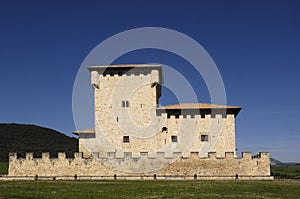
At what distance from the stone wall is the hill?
136 ft

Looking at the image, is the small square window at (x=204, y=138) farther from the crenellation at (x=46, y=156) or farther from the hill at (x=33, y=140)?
the hill at (x=33, y=140)

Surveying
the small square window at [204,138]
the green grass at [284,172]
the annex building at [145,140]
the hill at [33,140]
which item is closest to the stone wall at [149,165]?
the annex building at [145,140]

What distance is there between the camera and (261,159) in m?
34.5

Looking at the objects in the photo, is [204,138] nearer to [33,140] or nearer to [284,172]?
[284,172]

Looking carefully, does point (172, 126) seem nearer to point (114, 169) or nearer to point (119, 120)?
point (119, 120)

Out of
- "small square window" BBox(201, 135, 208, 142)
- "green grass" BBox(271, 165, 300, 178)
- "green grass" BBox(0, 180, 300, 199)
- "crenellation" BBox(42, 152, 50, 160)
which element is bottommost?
"green grass" BBox(271, 165, 300, 178)

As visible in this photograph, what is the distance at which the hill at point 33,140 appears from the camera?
82.4 meters

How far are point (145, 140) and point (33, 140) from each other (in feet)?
200

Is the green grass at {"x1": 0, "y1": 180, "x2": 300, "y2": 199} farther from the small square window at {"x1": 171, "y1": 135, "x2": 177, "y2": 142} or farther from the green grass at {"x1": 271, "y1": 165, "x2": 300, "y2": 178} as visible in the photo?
the green grass at {"x1": 271, "y1": 165, "x2": 300, "y2": 178}

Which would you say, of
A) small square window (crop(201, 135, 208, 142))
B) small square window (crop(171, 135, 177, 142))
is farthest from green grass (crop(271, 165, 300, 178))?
small square window (crop(171, 135, 177, 142))

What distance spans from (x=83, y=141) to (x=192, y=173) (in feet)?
39.8

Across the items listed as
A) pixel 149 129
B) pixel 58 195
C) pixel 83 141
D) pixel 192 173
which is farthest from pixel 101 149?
pixel 58 195

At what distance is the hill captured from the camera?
82.4 metres

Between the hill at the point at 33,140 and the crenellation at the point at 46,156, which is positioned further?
the hill at the point at 33,140
